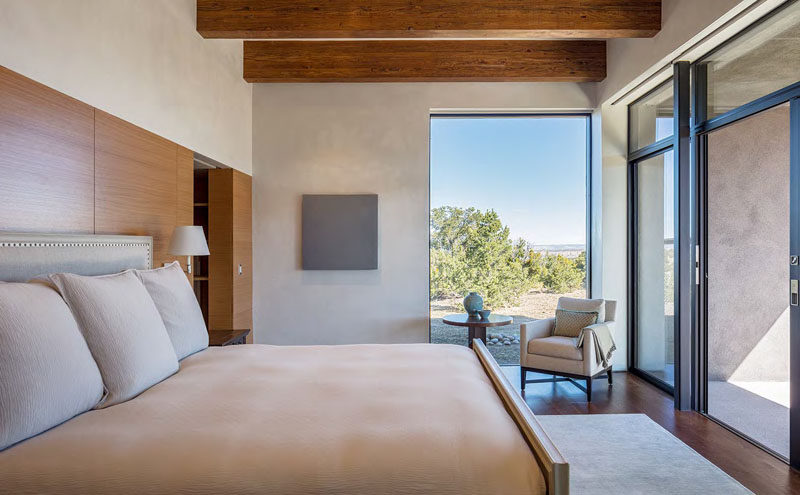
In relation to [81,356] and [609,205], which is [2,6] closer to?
[81,356]

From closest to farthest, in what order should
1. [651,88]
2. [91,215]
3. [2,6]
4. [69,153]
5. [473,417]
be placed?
[473,417] → [2,6] → [69,153] → [91,215] → [651,88]

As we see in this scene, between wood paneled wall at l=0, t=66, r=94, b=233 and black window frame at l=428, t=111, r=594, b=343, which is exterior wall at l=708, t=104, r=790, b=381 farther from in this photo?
wood paneled wall at l=0, t=66, r=94, b=233

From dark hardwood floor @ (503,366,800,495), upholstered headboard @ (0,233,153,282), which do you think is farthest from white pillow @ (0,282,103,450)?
dark hardwood floor @ (503,366,800,495)

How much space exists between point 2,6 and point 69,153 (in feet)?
2.15

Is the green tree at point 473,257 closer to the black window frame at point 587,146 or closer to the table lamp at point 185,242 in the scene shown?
the black window frame at point 587,146

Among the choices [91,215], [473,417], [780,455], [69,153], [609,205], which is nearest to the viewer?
[473,417]

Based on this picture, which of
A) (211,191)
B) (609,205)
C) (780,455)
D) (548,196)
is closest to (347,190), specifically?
(211,191)

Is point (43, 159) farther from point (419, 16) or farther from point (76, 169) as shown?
point (419, 16)

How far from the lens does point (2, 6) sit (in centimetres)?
189

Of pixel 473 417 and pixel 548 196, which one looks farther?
pixel 548 196

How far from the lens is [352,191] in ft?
16.4

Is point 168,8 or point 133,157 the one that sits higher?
point 168,8

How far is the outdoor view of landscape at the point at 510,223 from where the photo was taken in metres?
5.06

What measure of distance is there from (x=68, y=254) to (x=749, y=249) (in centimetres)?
422
